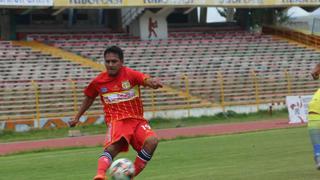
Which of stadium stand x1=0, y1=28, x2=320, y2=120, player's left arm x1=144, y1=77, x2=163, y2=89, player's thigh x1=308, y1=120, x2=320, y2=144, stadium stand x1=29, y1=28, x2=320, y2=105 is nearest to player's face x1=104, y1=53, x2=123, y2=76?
player's left arm x1=144, y1=77, x2=163, y2=89

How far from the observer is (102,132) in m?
29.2

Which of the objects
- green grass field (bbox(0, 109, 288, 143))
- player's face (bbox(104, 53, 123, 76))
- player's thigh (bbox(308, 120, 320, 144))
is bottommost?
green grass field (bbox(0, 109, 288, 143))

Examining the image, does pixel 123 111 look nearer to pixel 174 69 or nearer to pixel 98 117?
pixel 98 117

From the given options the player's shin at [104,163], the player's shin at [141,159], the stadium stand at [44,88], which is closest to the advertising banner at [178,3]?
the stadium stand at [44,88]

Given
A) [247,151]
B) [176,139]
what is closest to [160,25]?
[176,139]

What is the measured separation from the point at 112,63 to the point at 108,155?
4.08 ft

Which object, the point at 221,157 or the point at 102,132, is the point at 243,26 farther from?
the point at 221,157

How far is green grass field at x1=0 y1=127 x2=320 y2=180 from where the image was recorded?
1098 cm

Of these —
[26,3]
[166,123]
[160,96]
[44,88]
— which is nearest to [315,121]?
[166,123]

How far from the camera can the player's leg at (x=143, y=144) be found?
31.6ft

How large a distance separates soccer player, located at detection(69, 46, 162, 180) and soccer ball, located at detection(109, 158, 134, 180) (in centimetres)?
53

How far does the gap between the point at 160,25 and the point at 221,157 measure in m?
29.9

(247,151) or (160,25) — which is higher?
(160,25)

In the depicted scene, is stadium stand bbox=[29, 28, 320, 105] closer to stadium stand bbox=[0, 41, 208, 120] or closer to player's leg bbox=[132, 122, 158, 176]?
stadium stand bbox=[0, 41, 208, 120]
